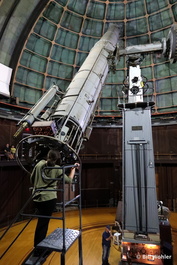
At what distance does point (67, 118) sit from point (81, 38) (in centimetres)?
1003

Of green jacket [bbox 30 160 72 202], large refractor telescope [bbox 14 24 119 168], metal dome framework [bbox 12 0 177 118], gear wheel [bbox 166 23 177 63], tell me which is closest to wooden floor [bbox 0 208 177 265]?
large refractor telescope [bbox 14 24 119 168]

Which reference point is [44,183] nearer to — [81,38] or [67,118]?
[67,118]

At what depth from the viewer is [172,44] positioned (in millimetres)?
6578

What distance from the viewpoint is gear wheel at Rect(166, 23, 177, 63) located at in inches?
254

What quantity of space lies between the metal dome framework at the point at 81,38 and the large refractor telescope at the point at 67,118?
5.09 m

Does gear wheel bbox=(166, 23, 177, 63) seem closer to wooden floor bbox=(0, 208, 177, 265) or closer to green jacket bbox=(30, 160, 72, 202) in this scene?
green jacket bbox=(30, 160, 72, 202)

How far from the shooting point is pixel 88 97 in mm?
5230

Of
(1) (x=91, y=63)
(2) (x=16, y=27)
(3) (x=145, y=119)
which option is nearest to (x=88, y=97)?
(1) (x=91, y=63)

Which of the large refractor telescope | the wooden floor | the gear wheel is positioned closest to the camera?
the large refractor telescope

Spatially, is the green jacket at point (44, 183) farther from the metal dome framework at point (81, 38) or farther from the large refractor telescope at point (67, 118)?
the metal dome framework at point (81, 38)

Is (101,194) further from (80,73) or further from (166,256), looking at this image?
(80,73)

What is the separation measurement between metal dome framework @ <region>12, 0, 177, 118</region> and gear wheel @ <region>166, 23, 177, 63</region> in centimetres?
396

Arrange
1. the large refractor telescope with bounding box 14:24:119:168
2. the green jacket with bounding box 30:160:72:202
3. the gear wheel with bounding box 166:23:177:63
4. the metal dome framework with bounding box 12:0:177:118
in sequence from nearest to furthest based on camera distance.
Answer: the green jacket with bounding box 30:160:72:202, the large refractor telescope with bounding box 14:24:119:168, the gear wheel with bounding box 166:23:177:63, the metal dome framework with bounding box 12:0:177:118

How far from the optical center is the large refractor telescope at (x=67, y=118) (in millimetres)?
3783
